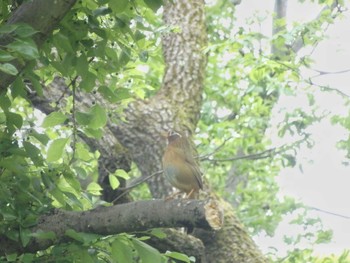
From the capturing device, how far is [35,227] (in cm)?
288

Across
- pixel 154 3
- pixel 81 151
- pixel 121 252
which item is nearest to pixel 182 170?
pixel 81 151

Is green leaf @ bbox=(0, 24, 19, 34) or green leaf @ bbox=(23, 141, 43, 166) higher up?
green leaf @ bbox=(0, 24, 19, 34)

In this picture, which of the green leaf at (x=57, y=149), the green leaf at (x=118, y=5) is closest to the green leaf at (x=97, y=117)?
the green leaf at (x=57, y=149)

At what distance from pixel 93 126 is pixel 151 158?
258 centimetres

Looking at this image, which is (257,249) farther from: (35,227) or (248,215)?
(248,215)

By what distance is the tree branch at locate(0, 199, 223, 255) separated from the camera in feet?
8.86

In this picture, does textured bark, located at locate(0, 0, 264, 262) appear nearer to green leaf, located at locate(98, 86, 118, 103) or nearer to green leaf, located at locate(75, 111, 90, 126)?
green leaf, located at locate(98, 86, 118, 103)

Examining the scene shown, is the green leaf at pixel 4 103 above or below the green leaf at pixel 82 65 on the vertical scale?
below

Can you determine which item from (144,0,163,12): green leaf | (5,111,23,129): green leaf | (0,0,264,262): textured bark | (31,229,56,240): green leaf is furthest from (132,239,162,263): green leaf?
(0,0,264,262): textured bark

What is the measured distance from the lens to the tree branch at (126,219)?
8.86ft

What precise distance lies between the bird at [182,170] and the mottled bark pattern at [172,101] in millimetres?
1368

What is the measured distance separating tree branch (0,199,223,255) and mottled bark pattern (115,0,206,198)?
229cm

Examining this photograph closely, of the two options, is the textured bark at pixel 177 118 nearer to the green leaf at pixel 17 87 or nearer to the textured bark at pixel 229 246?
the textured bark at pixel 229 246

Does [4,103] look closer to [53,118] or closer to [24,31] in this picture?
[53,118]
